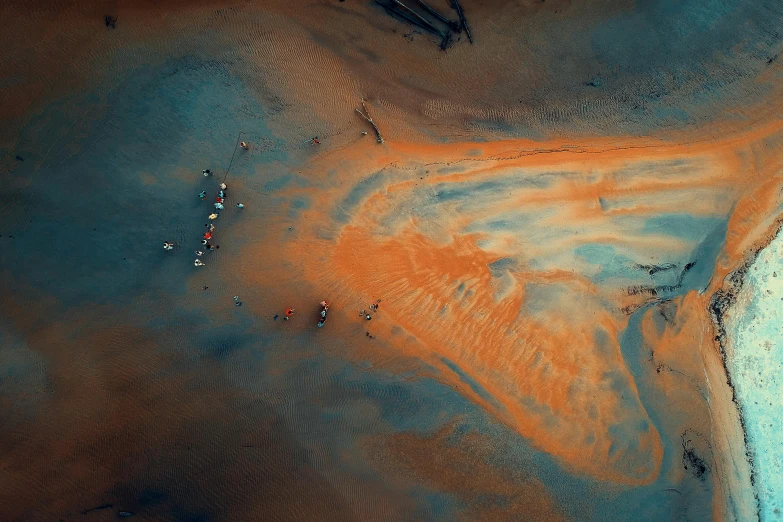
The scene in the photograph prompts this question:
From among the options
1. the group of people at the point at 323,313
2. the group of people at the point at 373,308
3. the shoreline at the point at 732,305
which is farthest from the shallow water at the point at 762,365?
the group of people at the point at 323,313

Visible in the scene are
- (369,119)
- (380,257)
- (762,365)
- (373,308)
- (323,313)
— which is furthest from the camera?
(369,119)

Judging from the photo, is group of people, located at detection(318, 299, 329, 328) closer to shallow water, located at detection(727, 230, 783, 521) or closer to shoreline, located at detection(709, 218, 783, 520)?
shoreline, located at detection(709, 218, 783, 520)

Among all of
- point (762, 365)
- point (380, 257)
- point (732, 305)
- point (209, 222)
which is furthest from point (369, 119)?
point (762, 365)

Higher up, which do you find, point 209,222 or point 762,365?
point 762,365

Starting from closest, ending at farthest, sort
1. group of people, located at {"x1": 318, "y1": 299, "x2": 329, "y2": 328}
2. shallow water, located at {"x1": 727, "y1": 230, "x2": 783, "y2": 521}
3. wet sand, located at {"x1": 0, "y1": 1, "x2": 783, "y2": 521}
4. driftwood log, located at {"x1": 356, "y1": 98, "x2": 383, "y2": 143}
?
wet sand, located at {"x1": 0, "y1": 1, "x2": 783, "y2": 521} → group of people, located at {"x1": 318, "y1": 299, "x2": 329, "y2": 328} → shallow water, located at {"x1": 727, "y1": 230, "x2": 783, "y2": 521} → driftwood log, located at {"x1": 356, "y1": 98, "x2": 383, "y2": 143}

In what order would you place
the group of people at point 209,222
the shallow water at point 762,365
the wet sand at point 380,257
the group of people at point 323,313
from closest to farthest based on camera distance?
the wet sand at point 380,257
the group of people at point 323,313
the group of people at point 209,222
the shallow water at point 762,365

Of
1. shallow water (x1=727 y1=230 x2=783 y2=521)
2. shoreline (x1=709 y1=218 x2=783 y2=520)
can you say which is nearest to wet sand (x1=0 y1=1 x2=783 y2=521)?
shoreline (x1=709 y1=218 x2=783 y2=520)

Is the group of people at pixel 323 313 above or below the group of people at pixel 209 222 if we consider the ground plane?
below

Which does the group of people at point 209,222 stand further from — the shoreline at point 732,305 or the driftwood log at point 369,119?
the shoreline at point 732,305

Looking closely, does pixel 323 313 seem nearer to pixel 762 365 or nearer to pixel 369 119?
pixel 369 119
